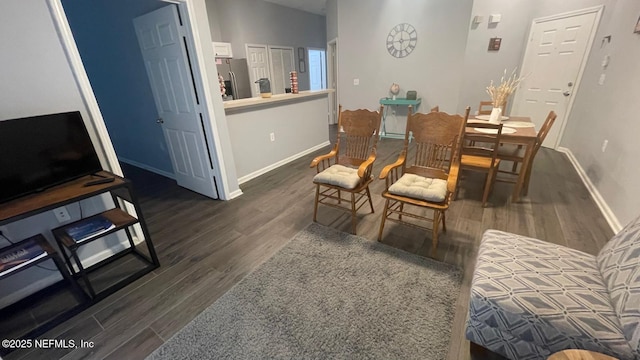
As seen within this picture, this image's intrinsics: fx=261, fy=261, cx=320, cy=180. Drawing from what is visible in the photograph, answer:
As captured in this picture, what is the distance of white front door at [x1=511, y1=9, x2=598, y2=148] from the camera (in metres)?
3.95

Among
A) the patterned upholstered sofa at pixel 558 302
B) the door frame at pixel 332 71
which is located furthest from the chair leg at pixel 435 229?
the door frame at pixel 332 71

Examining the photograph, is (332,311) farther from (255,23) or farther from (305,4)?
(305,4)

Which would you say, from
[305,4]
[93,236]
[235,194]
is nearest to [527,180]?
[235,194]

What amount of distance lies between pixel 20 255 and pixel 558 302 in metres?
2.74

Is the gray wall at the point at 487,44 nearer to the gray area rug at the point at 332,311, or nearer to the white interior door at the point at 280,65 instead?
the white interior door at the point at 280,65

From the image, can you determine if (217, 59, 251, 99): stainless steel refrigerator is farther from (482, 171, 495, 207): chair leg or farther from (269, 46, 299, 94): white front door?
(482, 171, 495, 207): chair leg

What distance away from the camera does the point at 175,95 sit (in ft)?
9.16

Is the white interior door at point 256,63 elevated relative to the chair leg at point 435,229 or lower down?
elevated

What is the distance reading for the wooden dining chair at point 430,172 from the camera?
1902mm

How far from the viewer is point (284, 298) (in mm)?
1688

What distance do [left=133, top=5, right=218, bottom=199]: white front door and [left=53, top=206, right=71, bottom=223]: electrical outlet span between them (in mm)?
1246

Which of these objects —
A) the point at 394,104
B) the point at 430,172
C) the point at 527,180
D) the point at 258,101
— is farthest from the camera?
the point at 394,104

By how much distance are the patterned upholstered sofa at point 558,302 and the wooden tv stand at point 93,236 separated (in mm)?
2110

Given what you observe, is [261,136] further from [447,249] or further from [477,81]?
[477,81]
